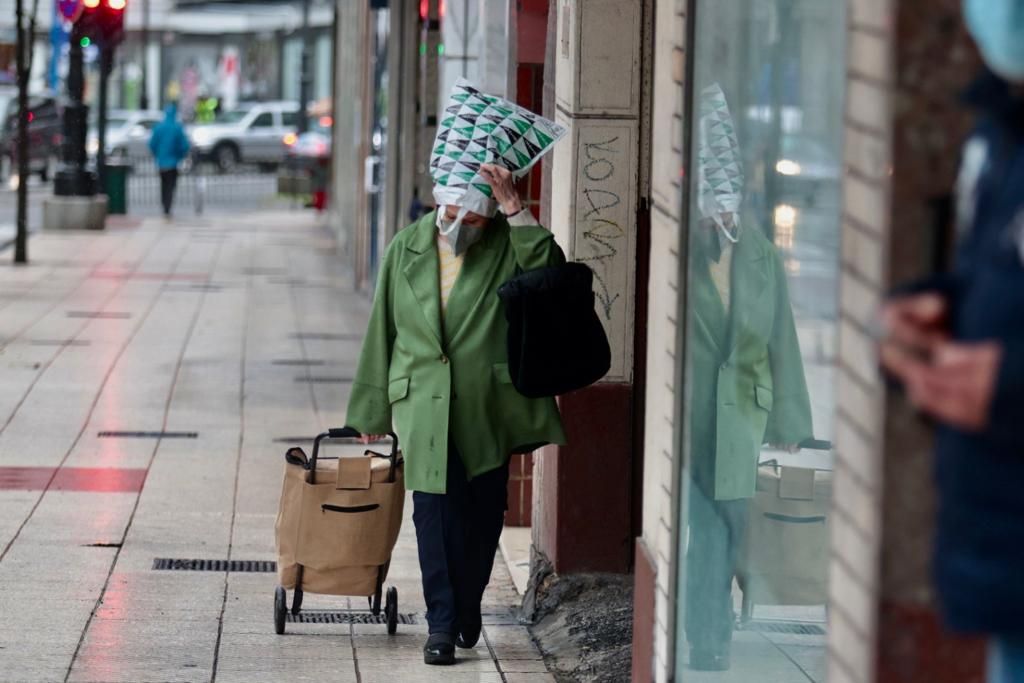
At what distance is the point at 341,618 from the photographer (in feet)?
23.2

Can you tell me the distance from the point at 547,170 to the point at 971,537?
5820 mm

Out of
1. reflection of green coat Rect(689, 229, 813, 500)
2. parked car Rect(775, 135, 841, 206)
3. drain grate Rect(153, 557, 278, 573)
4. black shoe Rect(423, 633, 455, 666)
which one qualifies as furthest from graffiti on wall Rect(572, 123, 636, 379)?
parked car Rect(775, 135, 841, 206)

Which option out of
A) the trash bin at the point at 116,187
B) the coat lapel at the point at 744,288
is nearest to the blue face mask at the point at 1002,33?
the coat lapel at the point at 744,288

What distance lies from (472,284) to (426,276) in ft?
0.51

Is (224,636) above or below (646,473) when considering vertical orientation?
below

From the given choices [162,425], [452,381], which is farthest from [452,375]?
[162,425]

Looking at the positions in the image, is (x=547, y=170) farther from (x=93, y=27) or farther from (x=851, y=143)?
(x=93, y=27)

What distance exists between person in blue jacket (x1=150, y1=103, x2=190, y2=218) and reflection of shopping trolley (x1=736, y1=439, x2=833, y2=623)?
27.6 metres

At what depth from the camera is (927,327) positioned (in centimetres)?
250

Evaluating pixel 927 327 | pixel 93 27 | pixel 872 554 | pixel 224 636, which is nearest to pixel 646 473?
pixel 224 636

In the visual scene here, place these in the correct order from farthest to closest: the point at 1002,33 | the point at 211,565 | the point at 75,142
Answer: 1. the point at 75,142
2. the point at 211,565
3. the point at 1002,33

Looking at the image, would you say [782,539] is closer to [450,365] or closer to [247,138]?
[450,365]

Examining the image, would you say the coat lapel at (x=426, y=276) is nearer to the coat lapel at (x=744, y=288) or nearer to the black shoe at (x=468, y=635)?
the black shoe at (x=468, y=635)

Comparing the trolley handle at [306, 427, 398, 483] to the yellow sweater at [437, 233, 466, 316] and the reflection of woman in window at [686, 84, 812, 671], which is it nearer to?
the yellow sweater at [437, 233, 466, 316]
